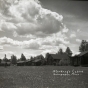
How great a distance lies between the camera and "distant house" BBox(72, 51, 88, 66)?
11.7 metres

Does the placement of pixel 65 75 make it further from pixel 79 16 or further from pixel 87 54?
pixel 87 54

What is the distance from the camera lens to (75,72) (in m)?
7.54

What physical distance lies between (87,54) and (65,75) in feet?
15.7

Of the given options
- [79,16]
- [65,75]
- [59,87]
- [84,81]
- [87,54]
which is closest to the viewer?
[59,87]

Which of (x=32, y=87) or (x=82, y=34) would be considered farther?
(x=82, y=34)

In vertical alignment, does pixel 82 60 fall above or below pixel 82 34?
below

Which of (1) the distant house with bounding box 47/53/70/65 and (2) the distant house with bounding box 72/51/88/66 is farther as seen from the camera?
(1) the distant house with bounding box 47/53/70/65

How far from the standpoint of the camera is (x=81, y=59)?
12.3 metres

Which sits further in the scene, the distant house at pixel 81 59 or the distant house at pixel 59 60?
the distant house at pixel 59 60

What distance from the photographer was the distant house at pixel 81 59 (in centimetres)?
1168

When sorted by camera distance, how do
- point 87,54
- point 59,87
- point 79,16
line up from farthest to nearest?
point 87,54, point 79,16, point 59,87

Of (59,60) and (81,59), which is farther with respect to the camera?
(59,60)

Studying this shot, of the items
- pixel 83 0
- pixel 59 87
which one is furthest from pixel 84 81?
pixel 83 0

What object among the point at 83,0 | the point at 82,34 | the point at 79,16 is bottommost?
the point at 82,34
